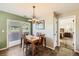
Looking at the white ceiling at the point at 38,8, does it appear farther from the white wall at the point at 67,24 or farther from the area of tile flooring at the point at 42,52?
the area of tile flooring at the point at 42,52

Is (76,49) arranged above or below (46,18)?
below

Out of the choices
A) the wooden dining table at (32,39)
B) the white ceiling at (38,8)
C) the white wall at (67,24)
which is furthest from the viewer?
the wooden dining table at (32,39)

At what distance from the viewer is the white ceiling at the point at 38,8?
1785 millimetres

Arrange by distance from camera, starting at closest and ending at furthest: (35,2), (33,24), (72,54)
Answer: (35,2) → (72,54) → (33,24)

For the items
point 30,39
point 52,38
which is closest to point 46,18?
point 52,38

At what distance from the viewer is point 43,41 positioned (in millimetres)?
2018

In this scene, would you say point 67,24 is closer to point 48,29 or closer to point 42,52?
point 48,29

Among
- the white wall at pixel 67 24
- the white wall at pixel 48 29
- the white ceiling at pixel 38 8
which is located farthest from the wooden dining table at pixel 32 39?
the white wall at pixel 67 24

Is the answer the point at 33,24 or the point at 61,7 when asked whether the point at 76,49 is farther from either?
the point at 33,24

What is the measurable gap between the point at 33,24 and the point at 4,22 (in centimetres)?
61

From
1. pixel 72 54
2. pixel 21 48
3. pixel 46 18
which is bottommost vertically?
pixel 72 54

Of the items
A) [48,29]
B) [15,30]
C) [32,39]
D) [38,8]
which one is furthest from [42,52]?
[38,8]

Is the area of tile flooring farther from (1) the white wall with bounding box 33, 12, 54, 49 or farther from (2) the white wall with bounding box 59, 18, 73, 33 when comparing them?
(2) the white wall with bounding box 59, 18, 73, 33

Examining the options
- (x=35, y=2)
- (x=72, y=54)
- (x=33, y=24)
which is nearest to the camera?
(x=35, y=2)
